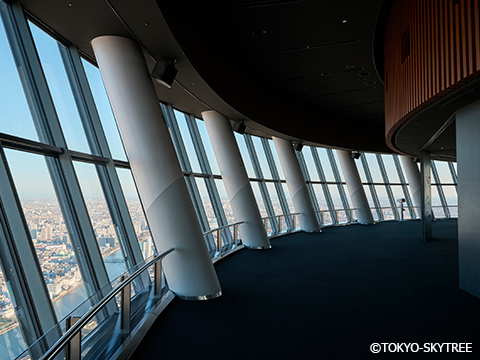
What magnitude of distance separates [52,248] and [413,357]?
4.58 m

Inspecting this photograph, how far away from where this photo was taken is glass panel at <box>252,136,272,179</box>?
17.5m

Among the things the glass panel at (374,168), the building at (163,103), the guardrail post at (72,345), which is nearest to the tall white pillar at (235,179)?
the building at (163,103)

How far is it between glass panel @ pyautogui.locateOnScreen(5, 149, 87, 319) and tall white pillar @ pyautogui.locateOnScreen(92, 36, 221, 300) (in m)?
1.44

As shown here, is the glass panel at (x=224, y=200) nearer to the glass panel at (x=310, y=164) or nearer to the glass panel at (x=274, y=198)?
the glass panel at (x=274, y=198)

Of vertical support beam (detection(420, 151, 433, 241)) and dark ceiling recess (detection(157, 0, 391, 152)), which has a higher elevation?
dark ceiling recess (detection(157, 0, 391, 152))

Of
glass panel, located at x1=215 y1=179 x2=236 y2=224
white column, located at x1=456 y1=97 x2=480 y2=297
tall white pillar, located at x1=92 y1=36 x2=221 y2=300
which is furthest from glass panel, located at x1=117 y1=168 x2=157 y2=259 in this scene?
white column, located at x1=456 y1=97 x2=480 y2=297

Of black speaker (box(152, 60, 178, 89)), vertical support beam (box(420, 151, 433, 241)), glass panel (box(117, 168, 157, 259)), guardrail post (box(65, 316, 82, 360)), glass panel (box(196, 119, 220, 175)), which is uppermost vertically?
black speaker (box(152, 60, 178, 89))

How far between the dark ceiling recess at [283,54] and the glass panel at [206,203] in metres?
2.74

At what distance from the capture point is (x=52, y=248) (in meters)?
4.89

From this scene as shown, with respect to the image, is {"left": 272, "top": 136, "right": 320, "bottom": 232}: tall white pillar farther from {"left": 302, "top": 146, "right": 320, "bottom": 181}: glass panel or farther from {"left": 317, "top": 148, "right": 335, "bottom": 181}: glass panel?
{"left": 317, "top": 148, "right": 335, "bottom": 181}: glass panel

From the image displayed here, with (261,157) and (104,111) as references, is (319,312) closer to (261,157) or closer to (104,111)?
(104,111)

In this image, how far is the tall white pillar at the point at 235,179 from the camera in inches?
464

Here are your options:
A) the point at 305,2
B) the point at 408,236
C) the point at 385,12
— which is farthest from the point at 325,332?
the point at 408,236

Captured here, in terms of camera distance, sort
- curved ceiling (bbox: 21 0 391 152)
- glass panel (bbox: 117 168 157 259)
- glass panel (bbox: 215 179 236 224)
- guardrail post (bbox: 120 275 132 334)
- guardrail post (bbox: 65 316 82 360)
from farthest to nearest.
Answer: glass panel (bbox: 215 179 236 224)
glass panel (bbox: 117 168 157 259)
curved ceiling (bbox: 21 0 391 152)
guardrail post (bbox: 120 275 132 334)
guardrail post (bbox: 65 316 82 360)
